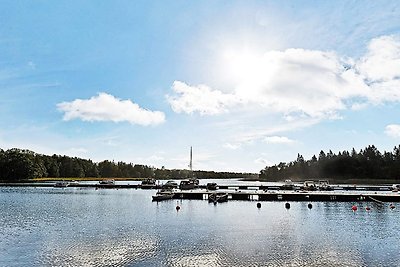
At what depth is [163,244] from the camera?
43125 mm

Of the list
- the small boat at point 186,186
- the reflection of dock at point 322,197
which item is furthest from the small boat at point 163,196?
the small boat at point 186,186

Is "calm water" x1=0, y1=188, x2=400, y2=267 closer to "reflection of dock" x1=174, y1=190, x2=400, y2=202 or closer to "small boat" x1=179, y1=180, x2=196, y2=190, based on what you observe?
"reflection of dock" x1=174, y1=190, x2=400, y2=202

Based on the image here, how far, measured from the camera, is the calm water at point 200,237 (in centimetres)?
3625

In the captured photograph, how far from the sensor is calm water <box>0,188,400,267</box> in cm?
3625

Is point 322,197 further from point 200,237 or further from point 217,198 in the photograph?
point 200,237

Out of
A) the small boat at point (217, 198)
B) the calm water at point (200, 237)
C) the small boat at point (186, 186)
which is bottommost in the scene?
the calm water at point (200, 237)

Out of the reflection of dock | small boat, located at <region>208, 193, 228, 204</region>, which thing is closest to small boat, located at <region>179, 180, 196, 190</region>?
the reflection of dock

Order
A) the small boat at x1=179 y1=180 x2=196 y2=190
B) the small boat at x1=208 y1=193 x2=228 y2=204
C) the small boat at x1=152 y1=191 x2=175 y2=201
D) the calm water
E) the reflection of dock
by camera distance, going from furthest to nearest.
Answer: the small boat at x1=179 y1=180 x2=196 y2=190 < the small boat at x1=152 y1=191 x2=175 y2=201 < the small boat at x1=208 y1=193 x2=228 y2=204 < the reflection of dock < the calm water

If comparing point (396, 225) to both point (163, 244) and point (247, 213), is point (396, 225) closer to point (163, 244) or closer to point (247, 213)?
point (247, 213)

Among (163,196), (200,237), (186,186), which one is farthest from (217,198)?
(200,237)

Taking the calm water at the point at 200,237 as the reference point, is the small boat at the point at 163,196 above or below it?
above

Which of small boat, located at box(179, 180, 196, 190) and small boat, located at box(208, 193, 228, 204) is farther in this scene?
small boat, located at box(179, 180, 196, 190)

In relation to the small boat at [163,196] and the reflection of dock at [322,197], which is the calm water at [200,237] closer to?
the reflection of dock at [322,197]

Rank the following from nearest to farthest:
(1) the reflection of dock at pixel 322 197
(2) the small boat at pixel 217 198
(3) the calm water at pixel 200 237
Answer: (3) the calm water at pixel 200 237 < (1) the reflection of dock at pixel 322 197 < (2) the small boat at pixel 217 198
